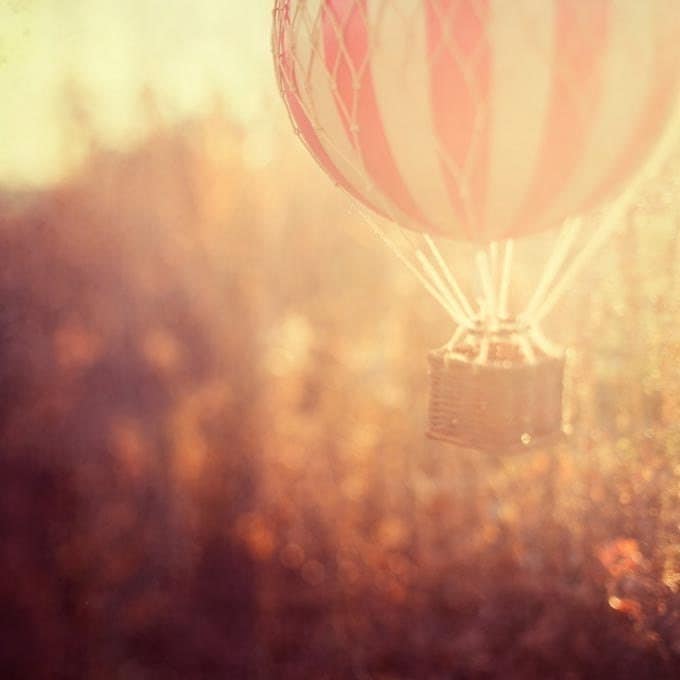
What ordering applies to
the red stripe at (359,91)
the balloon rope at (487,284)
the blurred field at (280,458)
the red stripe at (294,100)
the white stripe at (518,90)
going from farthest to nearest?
the blurred field at (280,458), the balloon rope at (487,284), the red stripe at (294,100), the red stripe at (359,91), the white stripe at (518,90)

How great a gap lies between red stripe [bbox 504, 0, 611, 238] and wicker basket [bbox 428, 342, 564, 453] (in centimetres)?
45

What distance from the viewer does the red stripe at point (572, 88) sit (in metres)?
1.91

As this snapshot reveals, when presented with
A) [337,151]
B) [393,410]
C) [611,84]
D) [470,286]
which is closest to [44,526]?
[393,410]

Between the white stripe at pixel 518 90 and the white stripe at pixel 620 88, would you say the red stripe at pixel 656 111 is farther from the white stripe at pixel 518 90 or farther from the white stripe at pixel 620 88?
the white stripe at pixel 518 90

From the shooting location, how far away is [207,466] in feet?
22.0

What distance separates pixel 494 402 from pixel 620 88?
0.76 metres

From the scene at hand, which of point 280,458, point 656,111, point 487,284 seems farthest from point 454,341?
point 280,458

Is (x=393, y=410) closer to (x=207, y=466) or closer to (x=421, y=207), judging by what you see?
A: (x=207, y=466)

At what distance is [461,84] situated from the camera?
1995 mm

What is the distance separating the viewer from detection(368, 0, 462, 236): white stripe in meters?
1.97

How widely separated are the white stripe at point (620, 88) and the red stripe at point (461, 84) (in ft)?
0.65

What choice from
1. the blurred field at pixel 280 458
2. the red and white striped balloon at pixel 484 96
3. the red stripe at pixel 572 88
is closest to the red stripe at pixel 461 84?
the red and white striped balloon at pixel 484 96

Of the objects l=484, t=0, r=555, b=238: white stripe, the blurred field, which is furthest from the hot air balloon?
the blurred field

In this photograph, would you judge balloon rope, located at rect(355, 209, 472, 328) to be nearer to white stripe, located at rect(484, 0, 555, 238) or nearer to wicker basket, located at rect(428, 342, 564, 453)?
wicker basket, located at rect(428, 342, 564, 453)
